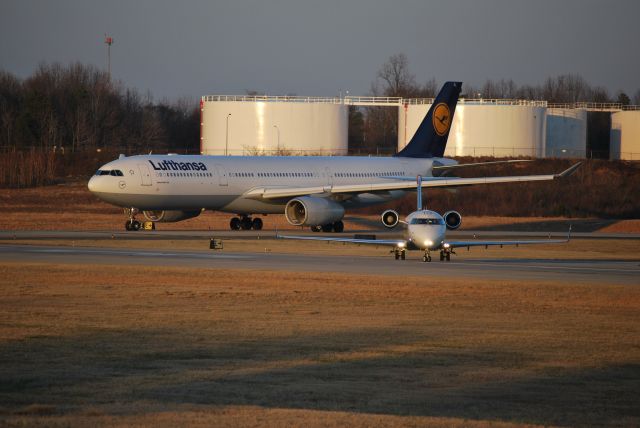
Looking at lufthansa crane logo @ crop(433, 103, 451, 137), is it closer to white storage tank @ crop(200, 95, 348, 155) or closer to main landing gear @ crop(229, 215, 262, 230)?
main landing gear @ crop(229, 215, 262, 230)

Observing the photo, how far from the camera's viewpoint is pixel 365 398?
16469 mm

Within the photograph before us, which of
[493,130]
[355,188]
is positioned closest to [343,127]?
[493,130]

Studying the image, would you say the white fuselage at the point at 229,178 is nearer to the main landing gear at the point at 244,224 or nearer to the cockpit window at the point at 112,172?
the cockpit window at the point at 112,172

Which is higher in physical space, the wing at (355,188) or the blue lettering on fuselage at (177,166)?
the blue lettering on fuselage at (177,166)

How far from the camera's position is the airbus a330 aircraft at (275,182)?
55.4 metres

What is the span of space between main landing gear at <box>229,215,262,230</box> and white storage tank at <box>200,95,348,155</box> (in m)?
38.0

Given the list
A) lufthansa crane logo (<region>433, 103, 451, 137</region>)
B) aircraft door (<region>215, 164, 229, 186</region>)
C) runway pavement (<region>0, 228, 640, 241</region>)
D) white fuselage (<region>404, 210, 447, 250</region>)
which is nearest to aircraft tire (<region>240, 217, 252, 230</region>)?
runway pavement (<region>0, 228, 640, 241</region>)

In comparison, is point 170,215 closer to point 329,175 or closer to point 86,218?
point 329,175

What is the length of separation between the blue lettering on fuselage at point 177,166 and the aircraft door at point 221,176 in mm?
744

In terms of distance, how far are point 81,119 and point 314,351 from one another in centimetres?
11195

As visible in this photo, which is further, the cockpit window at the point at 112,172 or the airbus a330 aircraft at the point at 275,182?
the airbus a330 aircraft at the point at 275,182

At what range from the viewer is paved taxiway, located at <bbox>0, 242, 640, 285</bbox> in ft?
119

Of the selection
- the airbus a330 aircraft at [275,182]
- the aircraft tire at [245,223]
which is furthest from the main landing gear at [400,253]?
the aircraft tire at [245,223]

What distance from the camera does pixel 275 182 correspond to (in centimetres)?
6100
